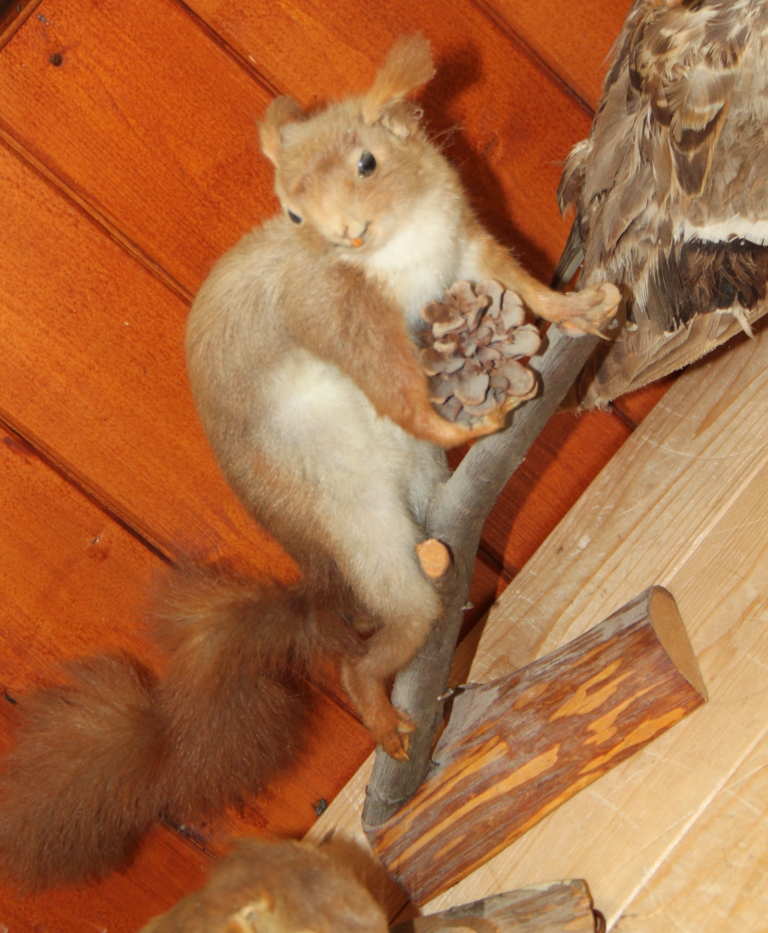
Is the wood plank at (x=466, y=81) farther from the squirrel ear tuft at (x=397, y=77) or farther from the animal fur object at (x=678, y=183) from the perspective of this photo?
the squirrel ear tuft at (x=397, y=77)

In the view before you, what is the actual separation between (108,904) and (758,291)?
0.99 meters

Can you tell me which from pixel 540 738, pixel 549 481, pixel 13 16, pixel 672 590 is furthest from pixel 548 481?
pixel 13 16

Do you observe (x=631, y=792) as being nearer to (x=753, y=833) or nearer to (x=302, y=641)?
(x=753, y=833)

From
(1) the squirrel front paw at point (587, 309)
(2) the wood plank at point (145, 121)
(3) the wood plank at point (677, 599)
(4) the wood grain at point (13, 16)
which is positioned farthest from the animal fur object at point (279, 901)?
(4) the wood grain at point (13, 16)

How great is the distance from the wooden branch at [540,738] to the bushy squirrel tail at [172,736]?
164 mm

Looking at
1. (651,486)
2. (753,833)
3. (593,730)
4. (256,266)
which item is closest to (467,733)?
(593,730)

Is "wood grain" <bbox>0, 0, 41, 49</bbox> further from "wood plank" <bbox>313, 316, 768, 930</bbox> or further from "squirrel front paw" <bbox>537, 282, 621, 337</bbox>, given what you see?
"wood plank" <bbox>313, 316, 768, 930</bbox>

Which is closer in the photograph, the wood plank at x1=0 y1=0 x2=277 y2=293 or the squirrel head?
the squirrel head

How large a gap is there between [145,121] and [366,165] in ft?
1.39

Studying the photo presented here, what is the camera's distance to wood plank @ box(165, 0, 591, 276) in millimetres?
930

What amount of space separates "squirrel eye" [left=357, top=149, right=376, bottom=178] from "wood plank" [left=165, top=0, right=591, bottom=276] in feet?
1.12

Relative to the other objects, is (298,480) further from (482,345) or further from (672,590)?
(672,590)

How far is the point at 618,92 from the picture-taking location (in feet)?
2.62

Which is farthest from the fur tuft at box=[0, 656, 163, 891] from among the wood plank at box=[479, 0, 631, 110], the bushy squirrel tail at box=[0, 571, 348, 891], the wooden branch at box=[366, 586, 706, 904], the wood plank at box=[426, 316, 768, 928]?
the wood plank at box=[479, 0, 631, 110]
